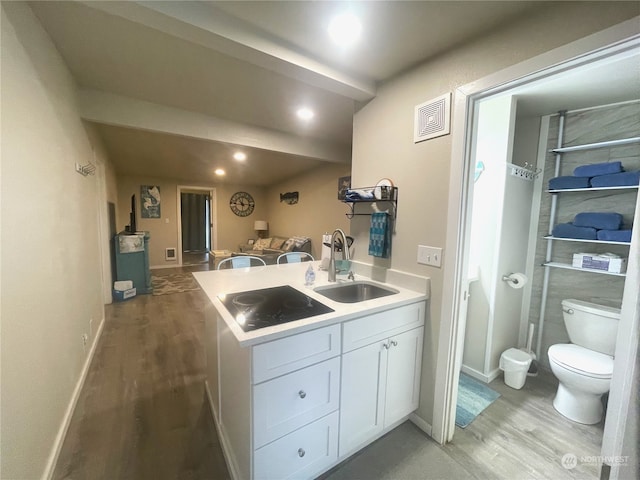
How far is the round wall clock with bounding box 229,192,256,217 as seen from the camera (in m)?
7.14

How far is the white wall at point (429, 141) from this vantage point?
112 cm

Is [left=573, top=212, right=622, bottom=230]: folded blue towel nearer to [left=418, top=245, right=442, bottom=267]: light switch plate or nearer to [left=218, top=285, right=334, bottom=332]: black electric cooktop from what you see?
[left=418, top=245, right=442, bottom=267]: light switch plate

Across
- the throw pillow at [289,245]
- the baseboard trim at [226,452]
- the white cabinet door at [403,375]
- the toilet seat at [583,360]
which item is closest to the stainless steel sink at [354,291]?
the white cabinet door at [403,375]

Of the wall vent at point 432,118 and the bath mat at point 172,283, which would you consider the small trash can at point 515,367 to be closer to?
the wall vent at point 432,118

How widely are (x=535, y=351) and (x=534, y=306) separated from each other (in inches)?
16.5

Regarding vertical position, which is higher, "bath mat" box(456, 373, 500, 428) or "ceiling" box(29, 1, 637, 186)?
"ceiling" box(29, 1, 637, 186)

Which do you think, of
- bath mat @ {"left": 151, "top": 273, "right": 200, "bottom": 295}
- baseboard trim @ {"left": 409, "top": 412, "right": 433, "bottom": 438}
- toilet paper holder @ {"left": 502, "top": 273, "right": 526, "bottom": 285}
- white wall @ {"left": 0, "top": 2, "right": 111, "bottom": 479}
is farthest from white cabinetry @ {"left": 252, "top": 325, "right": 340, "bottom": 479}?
bath mat @ {"left": 151, "top": 273, "right": 200, "bottom": 295}

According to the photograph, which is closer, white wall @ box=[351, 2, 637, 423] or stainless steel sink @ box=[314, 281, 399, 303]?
white wall @ box=[351, 2, 637, 423]

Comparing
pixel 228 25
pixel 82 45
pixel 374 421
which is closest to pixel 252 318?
pixel 374 421

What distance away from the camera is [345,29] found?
4.40 feet

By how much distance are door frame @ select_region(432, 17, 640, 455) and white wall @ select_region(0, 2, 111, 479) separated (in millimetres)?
2063

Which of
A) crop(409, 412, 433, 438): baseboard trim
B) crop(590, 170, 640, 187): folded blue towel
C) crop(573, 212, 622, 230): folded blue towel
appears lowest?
crop(409, 412, 433, 438): baseboard trim

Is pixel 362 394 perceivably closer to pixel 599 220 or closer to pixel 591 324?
pixel 591 324

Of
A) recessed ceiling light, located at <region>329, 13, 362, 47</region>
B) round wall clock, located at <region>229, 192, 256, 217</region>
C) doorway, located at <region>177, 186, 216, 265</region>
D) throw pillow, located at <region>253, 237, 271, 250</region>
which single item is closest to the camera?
recessed ceiling light, located at <region>329, 13, 362, 47</region>
